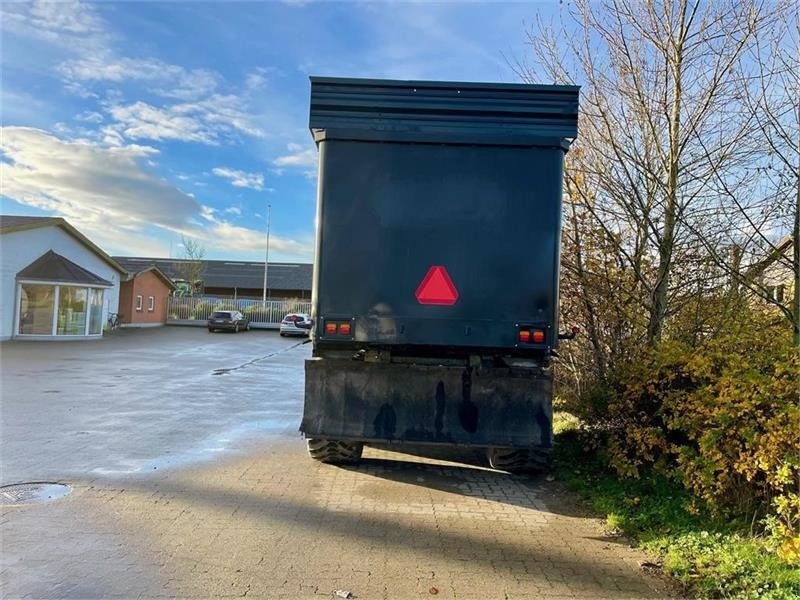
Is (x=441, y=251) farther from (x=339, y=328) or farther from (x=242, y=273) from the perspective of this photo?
(x=242, y=273)

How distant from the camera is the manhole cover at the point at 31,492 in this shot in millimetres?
5039

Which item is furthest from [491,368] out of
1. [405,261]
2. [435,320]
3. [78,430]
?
[78,430]

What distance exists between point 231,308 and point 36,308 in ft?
61.1

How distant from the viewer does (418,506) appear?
17.1 feet

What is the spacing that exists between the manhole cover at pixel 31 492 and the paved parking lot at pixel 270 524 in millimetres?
130

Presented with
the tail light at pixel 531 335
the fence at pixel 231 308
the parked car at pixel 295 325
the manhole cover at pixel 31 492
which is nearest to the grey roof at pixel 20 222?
the parked car at pixel 295 325

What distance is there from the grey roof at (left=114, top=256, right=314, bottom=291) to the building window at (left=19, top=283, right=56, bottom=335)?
107 feet

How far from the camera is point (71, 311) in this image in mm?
28906

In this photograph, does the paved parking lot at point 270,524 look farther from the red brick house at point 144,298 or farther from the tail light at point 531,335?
the red brick house at point 144,298

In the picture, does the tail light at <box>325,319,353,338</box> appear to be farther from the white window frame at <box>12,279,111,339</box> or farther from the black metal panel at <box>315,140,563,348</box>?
the white window frame at <box>12,279,111,339</box>

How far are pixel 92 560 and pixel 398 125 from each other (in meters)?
4.26

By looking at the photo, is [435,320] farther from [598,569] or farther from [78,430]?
[78,430]

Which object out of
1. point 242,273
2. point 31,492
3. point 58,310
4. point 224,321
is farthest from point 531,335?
point 242,273

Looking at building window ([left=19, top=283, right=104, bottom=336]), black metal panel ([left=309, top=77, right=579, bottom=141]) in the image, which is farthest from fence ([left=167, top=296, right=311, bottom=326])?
black metal panel ([left=309, top=77, right=579, bottom=141])
